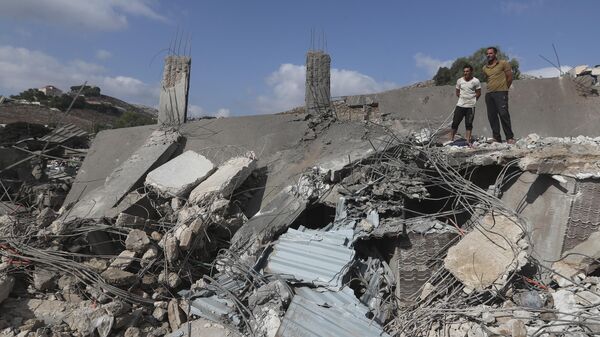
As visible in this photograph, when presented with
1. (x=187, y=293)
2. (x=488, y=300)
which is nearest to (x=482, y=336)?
(x=488, y=300)

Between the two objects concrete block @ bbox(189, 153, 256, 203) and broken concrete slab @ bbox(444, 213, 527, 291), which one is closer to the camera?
broken concrete slab @ bbox(444, 213, 527, 291)

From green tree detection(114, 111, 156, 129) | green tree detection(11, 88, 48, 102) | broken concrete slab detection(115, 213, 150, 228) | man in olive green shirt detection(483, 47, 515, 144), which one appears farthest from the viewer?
green tree detection(11, 88, 48, 102)

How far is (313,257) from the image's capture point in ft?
12.8

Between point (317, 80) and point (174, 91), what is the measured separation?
2.43 m

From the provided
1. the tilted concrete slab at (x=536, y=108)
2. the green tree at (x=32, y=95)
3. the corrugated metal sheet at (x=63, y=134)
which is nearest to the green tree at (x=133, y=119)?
the green tree at (x=32, y=95)

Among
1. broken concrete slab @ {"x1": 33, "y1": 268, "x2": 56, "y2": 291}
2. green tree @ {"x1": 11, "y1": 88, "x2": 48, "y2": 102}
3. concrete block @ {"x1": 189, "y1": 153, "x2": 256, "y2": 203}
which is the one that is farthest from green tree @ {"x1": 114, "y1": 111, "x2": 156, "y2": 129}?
broken concrete slab @ {"x1": 33, "y1": 268, "x2": 56, "y2": 291}

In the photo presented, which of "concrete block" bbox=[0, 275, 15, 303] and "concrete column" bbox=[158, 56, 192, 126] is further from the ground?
"concrete column" bbox=[158, 56, 192, 126]

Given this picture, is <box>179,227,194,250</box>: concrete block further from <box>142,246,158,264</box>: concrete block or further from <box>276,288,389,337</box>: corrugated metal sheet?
<box>276,288,389,337</box>: corrugated metal sheet

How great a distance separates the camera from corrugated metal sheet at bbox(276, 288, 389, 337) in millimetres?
3186

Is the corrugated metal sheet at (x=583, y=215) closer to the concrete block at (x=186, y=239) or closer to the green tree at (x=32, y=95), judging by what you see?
the concrete block at (x=186, y=239)

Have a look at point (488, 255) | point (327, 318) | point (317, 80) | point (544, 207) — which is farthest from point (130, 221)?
point (544, 207)

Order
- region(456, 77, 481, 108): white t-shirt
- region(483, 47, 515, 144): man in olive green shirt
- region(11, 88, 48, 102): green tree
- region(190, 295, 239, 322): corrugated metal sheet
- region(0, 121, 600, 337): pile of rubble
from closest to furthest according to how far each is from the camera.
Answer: region(0, 121, 600, 337): pile of rubble < region(190, 295, 239, 322): corrugated metal sheet < region(483, 47, 515, 144): man in olive green shirt < region(456, 77, 481, 108): white t-shirt < region(11, 88, 48, 102): green tree

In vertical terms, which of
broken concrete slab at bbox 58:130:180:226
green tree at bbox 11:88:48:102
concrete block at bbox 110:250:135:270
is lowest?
concrete block at bbox 110:250:135:270

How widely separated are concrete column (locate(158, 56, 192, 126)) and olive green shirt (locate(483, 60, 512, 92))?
4709 mm
